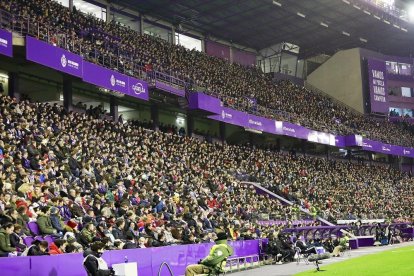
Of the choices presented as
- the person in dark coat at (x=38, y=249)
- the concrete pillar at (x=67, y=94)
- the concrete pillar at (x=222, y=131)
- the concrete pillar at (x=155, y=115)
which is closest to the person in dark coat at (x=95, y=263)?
the person in dark coat at (x=38, y=249)

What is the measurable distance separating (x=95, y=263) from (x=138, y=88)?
23422 millimetres

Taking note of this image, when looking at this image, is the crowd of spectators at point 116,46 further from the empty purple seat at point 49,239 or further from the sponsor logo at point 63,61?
the empty purple seat at point 49,239

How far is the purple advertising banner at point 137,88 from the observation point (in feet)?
113

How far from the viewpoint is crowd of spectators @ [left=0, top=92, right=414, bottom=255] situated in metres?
16.7

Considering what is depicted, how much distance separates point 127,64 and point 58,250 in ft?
74.1

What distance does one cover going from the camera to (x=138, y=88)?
115 feet

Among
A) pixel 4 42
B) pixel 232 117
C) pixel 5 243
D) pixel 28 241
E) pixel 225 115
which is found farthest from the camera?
pixel 232 117

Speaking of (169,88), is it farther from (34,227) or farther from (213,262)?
(213,262)

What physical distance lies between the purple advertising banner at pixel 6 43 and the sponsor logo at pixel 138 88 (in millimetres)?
10423

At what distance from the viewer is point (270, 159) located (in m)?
48.0

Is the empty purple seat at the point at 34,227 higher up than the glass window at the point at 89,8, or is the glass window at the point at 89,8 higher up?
the glass window at the point at 89,8

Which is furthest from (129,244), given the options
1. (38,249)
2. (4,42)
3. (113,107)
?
(113,107)

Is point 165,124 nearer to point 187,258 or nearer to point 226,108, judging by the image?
point 226,108

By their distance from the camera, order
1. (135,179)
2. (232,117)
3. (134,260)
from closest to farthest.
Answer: (134,260) < (135,179) < (232,117)
